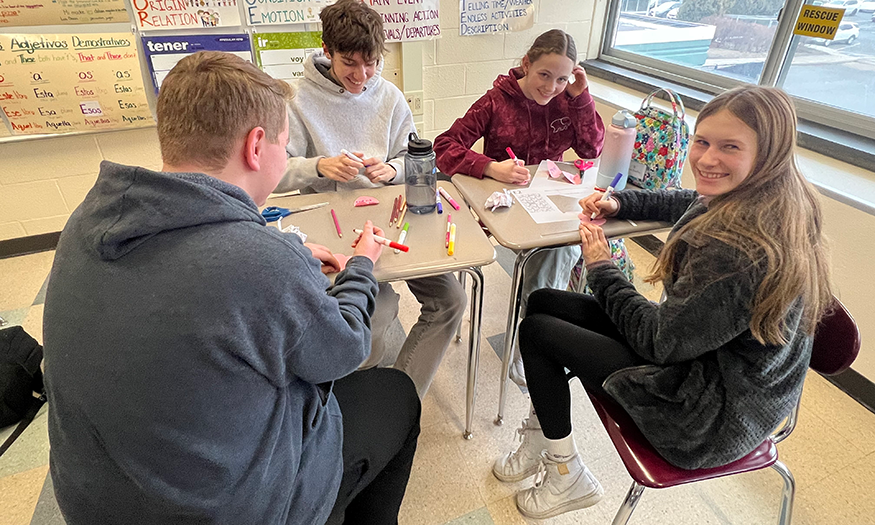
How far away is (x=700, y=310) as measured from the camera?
862 mm

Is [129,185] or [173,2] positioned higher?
[173,2]

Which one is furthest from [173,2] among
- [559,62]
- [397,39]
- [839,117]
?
[839,117]

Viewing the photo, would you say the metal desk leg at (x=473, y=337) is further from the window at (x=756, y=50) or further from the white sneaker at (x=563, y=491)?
the window at (x=756, y=50)

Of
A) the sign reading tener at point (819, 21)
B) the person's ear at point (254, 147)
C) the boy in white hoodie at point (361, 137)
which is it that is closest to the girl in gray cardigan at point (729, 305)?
the boy in white hoodie at point (361, 137)

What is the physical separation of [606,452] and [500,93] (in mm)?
1260

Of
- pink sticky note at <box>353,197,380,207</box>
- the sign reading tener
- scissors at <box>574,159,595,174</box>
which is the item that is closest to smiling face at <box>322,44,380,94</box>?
pink sticky note at <box>353,197,380,207</box>

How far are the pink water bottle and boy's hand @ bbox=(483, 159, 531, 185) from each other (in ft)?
0.77

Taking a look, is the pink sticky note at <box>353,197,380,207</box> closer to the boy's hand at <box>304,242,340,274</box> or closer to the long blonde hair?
the boy's hand at <box>304,242,340,274</box>

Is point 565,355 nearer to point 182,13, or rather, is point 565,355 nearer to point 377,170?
point 377,170

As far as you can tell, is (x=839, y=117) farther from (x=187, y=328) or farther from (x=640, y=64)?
(x=187, y=328)

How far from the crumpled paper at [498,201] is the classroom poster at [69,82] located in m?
1.82

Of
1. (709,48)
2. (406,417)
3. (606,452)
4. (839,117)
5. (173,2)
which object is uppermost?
(173,2)

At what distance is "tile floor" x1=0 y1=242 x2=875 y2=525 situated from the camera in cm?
131

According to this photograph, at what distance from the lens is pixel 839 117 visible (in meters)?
1.89
